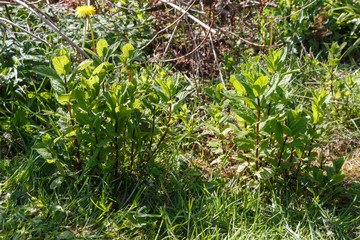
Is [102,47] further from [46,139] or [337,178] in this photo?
[337,178]

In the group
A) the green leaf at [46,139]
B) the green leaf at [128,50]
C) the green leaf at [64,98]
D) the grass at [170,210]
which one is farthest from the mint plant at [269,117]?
the green leaf at [46,139]

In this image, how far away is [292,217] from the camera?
7.20 ft

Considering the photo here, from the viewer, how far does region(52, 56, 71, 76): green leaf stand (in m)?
1.97

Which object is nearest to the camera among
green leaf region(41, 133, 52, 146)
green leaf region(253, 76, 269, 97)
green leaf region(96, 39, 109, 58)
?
green leaf region(253, 76, 269, 97)

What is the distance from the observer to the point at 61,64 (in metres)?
1.98

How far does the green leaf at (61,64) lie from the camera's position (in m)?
1.97

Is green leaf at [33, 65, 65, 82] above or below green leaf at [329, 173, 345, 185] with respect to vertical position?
above

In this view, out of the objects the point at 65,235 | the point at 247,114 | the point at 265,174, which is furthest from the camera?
the point at 265,174

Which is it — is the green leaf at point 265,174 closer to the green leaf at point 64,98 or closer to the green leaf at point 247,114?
the green leaf at point 247,114

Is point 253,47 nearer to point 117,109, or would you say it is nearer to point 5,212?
point 117,109

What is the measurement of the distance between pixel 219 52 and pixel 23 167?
2310 millimetres

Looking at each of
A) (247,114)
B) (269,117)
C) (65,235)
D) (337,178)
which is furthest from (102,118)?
(337,178)

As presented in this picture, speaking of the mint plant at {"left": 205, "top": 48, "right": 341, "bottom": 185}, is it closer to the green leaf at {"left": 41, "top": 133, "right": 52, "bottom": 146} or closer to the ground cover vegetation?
the ground cover vegetation

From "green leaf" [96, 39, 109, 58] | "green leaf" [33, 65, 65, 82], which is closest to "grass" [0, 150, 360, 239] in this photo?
"green leaf" [33, 65, 65, 82]
